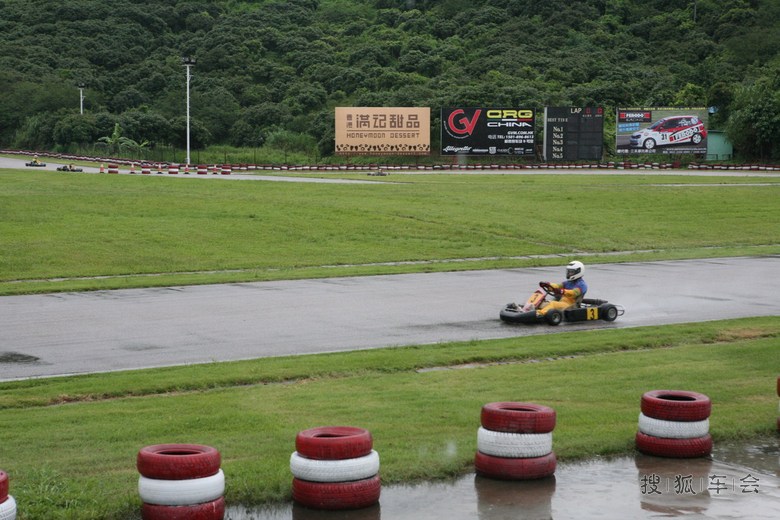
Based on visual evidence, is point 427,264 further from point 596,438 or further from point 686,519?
point 686,519

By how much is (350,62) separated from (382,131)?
41677mm

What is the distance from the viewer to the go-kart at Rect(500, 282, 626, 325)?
60.8 feet

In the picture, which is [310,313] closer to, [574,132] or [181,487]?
[181,487]

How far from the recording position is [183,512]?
7586 millimetres

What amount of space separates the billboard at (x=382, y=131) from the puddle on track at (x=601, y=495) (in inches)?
2988

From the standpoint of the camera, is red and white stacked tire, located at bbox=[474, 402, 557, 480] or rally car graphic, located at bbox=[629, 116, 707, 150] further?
rally car graphic, located at bbox=[629, 116, 707, 150]

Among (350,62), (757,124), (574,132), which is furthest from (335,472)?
(350,62)

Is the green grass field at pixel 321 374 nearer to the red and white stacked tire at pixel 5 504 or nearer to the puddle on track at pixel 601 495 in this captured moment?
the puddle on track at pixel 601 495

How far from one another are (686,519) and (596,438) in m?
2.18

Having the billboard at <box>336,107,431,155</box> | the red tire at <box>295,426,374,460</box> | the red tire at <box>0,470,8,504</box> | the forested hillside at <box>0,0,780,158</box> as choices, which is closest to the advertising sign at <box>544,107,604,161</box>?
the billboard at <box>336,107,431,155</box>

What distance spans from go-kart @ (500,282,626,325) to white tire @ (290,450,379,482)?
417 inches

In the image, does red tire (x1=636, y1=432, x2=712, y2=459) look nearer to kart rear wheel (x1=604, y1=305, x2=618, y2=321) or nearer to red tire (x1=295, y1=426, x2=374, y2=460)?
red tire (x1=295, y1=426, x2=374, y2=460)

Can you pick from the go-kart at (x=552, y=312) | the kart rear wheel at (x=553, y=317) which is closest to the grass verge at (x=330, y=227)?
the go-kart at (x=552, y=312)

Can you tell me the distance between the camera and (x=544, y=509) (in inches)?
328
